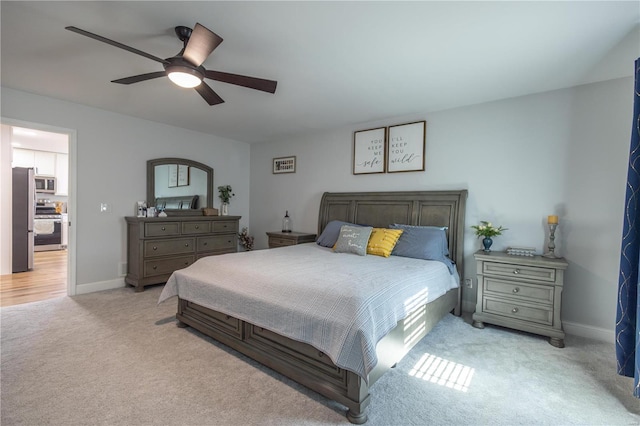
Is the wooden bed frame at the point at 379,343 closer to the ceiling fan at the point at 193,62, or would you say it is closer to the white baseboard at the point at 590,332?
the white baseboard at the point at 590,332

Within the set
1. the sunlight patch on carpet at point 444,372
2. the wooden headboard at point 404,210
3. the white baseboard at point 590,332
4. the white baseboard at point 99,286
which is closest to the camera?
the sunlight patch on carpet at point 444,372

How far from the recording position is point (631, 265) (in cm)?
203

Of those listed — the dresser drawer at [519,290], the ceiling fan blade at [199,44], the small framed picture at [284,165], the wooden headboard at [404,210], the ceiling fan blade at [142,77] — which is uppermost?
the ceiling fan blade at [199,44]

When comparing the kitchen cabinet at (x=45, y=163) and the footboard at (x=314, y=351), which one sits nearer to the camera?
the footboard at (x=314, y=351)

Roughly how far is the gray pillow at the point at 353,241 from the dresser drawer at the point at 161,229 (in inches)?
101

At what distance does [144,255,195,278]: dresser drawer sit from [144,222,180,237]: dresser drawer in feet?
1.26

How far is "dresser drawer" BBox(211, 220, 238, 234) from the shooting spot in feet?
16.5

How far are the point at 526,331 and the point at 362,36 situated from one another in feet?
10.2

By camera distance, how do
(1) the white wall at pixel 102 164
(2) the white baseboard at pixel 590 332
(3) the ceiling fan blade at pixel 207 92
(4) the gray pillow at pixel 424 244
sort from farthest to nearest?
(1) the white wall at pixel 102 164 < (4) the gray pillow at pixel 424 244 < (2) the white baseboard at pixel 590 332 < (3) the ceiling fan blade at pixel 207 92

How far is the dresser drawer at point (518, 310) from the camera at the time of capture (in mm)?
2744

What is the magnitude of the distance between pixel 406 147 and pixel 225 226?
3.32 meters

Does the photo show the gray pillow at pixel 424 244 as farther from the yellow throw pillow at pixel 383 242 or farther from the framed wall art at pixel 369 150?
the framed wall art at pixel 369 150

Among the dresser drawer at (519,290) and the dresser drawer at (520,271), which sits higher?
the dresser drawer at (520,271)

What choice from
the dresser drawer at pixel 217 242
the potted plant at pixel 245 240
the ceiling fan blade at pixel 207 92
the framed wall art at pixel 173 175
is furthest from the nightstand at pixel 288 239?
the ceiling fan blade at pixel 207 92
